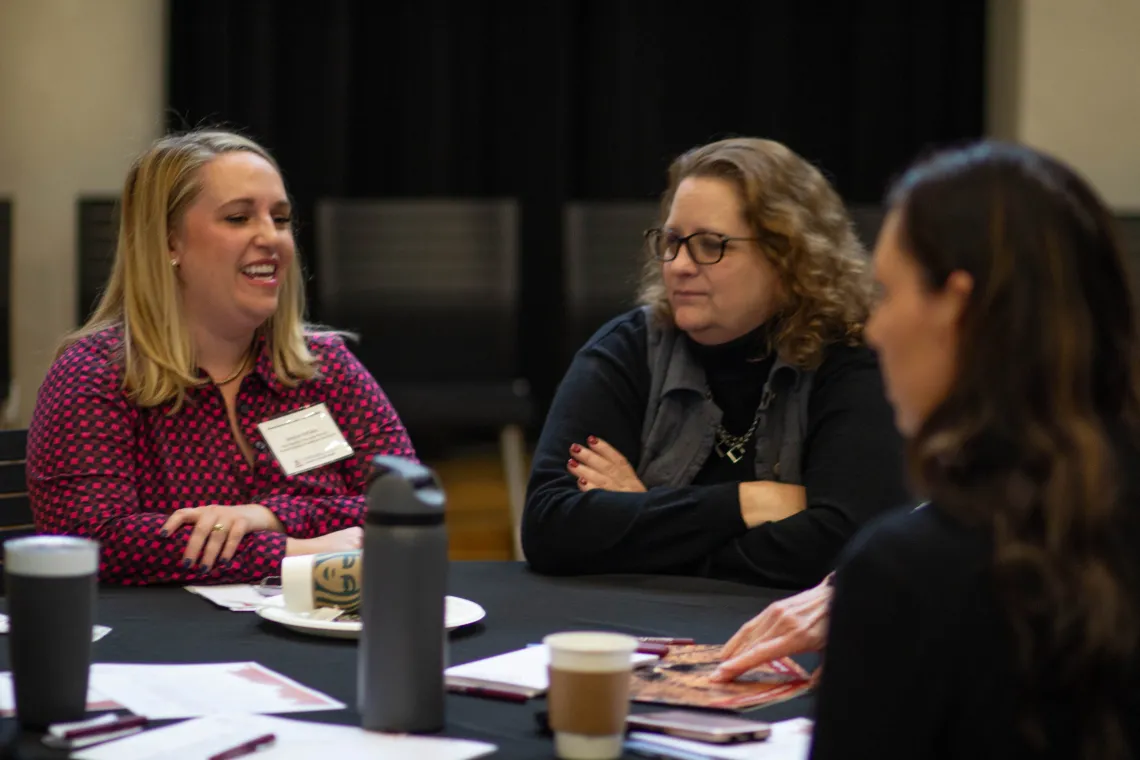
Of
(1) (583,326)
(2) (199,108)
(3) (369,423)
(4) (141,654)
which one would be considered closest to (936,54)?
(1) (583,326)

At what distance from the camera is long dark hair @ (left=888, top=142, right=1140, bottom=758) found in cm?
95

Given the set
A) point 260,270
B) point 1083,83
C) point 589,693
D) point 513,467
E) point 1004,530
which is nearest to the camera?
point 1004,530

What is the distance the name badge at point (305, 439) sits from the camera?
240 centimetres

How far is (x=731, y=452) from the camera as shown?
2432 millimetres

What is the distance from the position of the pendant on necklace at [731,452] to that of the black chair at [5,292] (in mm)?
3173

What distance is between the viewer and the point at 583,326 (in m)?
4.88

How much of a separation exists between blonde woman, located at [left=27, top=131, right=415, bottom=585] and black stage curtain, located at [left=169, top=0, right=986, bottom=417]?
9.81 ft

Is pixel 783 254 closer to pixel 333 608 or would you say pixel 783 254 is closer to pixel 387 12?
pixel 333 608

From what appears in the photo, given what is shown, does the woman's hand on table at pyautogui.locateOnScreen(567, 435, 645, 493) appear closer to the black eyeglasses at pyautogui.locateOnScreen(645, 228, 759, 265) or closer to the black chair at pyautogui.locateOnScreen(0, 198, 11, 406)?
the black eyeglasses at pyautogui.locateOnScreen(645, 228, 759, 265)

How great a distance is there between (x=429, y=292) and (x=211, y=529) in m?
2.75

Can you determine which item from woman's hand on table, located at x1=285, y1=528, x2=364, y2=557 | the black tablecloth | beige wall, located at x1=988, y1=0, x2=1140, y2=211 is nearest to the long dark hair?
the black tablecloth

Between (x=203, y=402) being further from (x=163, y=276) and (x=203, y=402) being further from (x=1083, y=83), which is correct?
(x=1083, y=83)

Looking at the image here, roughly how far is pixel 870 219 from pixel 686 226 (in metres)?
2.51

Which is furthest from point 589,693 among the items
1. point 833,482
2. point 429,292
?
point 429,292
